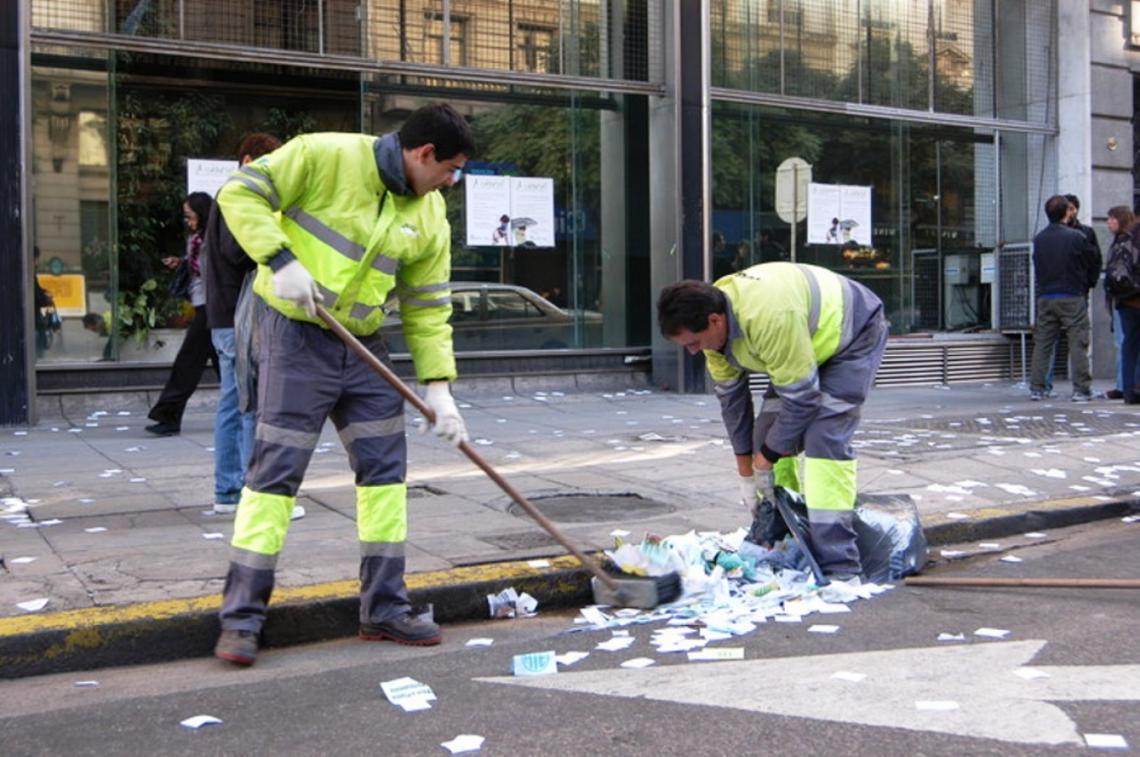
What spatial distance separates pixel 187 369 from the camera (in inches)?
333

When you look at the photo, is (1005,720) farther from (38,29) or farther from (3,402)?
(38,29)

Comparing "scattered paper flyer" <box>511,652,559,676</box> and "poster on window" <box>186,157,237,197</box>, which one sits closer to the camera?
"scattered paper flyer" <box>511,652,559,676</box>

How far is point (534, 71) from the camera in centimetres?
1243

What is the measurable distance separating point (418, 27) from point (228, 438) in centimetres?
690

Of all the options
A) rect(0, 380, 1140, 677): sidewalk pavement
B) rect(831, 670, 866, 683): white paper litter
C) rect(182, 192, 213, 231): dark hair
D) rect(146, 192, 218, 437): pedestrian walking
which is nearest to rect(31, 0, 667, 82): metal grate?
rect(146, 192, 218, 437): pedestrian walking

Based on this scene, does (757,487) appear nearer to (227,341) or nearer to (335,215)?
(335,215)

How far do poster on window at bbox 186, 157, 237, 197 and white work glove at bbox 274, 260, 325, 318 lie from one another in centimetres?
778

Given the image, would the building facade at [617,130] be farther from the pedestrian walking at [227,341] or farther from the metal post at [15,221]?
the pedestrian walking at [227,341]

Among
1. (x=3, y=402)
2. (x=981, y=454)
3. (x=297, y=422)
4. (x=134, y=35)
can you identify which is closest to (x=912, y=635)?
(x=297, y=422)

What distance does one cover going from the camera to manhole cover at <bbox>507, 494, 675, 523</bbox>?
6258 millimetres

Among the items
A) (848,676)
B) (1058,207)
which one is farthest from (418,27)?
(848,676)

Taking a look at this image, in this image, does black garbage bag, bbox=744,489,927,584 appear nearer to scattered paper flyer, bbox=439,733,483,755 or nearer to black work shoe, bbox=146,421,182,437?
scattered paper flyer, bbox=439,733,483,755

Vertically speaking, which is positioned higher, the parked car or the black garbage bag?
the parked car

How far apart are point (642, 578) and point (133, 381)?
23.0ft
